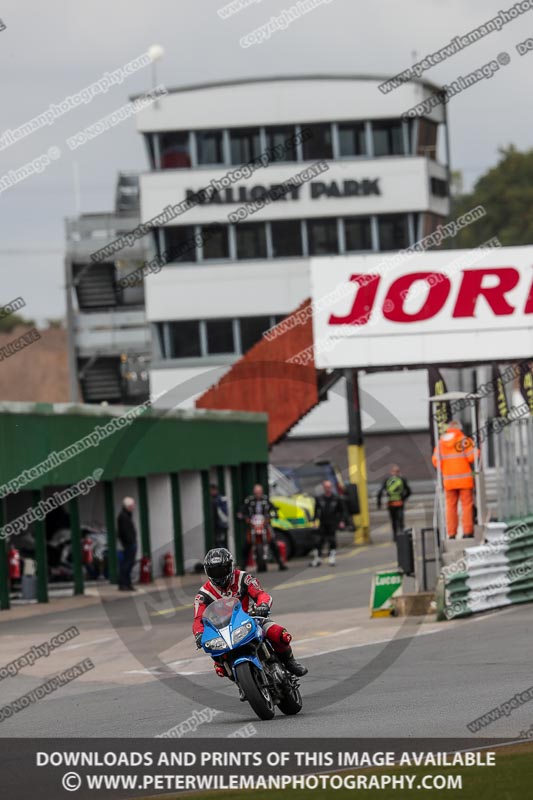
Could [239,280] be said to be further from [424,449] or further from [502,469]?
[502,469]

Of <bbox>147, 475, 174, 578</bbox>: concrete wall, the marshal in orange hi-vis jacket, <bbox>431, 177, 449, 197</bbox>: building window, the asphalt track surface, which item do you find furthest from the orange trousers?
<bbox>431, 177, 449, 197</bbox>: building window

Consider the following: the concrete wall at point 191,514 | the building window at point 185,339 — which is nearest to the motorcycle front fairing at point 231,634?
the concrete wall at point 191,514

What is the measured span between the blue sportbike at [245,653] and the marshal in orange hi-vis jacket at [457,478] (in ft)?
37.1

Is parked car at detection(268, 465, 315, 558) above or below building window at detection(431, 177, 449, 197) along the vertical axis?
below

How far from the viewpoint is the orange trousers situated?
23.3 metres

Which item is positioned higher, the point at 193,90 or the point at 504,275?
the point at 193,90

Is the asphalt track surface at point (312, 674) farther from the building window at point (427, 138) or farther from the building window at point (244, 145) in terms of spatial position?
the building window at point (427, 138)

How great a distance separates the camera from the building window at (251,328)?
217 feet

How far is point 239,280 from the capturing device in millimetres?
66000

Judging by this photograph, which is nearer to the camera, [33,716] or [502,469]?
[33,716]

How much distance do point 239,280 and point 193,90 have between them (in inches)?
320

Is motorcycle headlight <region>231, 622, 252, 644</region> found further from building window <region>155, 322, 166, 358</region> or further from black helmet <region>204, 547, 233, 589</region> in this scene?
building window <region>155, 322, 166, 358</region>

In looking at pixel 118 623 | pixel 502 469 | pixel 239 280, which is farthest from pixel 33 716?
pixel 239 280
